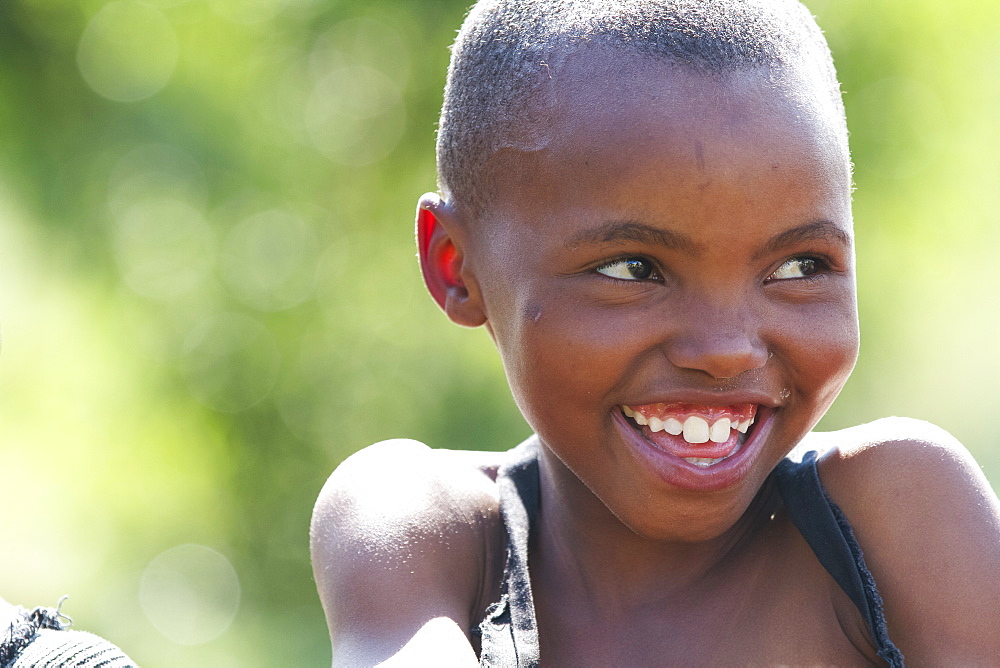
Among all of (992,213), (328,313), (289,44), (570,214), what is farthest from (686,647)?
(992,213)

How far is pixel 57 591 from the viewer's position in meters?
4.50

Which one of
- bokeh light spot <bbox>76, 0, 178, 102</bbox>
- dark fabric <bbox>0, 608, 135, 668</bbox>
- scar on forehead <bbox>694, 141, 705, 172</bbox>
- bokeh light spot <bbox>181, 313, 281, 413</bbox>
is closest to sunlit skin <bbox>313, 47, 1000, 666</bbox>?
scar on forehead <bbox>694, 141, 705, 172</bbox>

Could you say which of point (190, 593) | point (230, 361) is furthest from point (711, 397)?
point (190, 593)

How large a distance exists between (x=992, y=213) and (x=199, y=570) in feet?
11.5

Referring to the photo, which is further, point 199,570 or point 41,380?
point 199,570

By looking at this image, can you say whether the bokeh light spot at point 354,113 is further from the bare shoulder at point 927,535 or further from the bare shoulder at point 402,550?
the bare shoulder at point 927,535

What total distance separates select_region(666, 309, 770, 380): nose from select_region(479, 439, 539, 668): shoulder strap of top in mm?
379

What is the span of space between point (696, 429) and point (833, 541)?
21 cm

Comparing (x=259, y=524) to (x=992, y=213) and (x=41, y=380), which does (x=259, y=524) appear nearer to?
(x=41, y=380)

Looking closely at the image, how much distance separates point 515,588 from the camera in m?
1.57

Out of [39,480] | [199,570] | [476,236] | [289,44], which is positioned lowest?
[199,570]

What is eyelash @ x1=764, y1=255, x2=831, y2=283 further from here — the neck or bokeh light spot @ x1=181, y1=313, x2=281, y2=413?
bokeh light spot @ x1=181, y1=313, x2=281, y2=413

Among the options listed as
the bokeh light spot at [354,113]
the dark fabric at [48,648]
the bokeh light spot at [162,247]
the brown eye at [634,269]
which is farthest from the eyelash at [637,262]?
the bokeh light spot at [354,113]

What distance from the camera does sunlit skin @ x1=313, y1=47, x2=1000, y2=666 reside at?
139 centimetres
